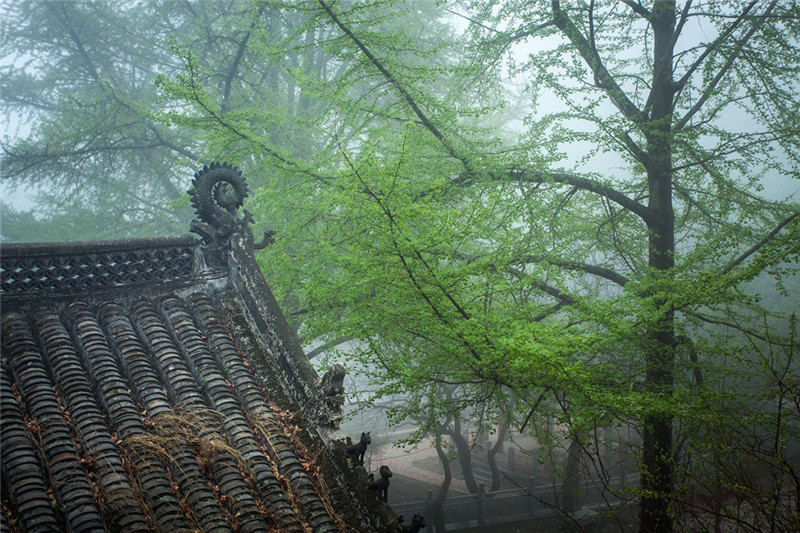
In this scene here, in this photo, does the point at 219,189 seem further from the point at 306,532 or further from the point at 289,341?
the point at 306,532

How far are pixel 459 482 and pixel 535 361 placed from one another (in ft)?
50.4

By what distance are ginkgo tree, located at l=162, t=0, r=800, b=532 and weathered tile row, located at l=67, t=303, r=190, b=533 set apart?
2.45 m

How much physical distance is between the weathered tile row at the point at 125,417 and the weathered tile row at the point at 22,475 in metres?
0.50

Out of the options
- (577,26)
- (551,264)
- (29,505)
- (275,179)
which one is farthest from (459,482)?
(29,505)

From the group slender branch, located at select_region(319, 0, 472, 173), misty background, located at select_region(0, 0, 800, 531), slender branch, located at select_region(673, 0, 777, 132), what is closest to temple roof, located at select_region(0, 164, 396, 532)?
misty background, located at select_region(0, 0, 800, 531)

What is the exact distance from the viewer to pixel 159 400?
385cm

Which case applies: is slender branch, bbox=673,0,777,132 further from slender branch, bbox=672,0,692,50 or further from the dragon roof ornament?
the dragon roof ornament

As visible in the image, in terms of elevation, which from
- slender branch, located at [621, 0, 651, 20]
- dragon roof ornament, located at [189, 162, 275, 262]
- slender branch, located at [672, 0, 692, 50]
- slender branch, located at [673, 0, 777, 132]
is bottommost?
dragon roof ornament, located at [189, 162, 275, 262]

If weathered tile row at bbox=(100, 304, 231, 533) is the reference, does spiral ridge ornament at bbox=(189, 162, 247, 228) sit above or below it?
above

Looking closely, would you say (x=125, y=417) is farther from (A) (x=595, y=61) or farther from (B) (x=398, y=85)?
(A) (x=595, y=61)

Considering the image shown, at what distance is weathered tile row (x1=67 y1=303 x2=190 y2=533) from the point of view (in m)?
3.22

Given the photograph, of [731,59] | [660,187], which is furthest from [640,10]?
[660,187]

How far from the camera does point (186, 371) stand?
13.6 feet

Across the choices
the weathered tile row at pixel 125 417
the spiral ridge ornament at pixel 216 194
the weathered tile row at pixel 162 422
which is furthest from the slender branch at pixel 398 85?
the weathered tile row at pixel 125 417
